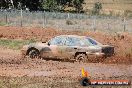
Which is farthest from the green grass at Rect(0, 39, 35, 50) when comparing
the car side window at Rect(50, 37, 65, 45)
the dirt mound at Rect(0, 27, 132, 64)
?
the car side window at Rect(50, 37, 65, 45)

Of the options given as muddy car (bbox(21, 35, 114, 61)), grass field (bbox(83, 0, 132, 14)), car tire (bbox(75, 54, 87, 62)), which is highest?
muddy car (bbox(21, 35, 114, 61))

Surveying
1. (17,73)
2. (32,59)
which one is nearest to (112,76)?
(17,73)

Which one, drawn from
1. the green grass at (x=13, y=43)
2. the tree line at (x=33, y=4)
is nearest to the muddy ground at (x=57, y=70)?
the green grass at (x=13, y=43)

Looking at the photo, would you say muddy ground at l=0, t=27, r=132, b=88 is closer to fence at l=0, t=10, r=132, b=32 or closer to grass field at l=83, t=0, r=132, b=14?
fence at l=0, t=10, r=132, b=32

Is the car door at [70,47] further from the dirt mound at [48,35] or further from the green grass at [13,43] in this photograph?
the dirt mound at [48,35]

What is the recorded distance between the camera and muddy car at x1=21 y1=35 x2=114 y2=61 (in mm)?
19150

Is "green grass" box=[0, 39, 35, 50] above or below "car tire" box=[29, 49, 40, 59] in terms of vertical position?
below

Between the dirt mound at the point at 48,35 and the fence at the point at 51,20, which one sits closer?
the dirt mound at the point at 48,35

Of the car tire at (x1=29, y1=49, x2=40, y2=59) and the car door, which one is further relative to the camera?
the car tire at (x1=29, y1=49, x2=40, y2=59)

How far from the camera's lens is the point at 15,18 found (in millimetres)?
45219

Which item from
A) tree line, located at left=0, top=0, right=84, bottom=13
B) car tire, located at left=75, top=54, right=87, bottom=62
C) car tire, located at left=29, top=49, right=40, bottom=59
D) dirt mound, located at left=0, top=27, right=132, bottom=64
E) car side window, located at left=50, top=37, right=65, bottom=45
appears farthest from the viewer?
tree line, located at left=0, top=0, right=84, bottom=13

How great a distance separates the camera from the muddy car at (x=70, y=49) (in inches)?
754

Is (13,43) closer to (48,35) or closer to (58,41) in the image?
(48,35)

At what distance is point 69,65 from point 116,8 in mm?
96260
